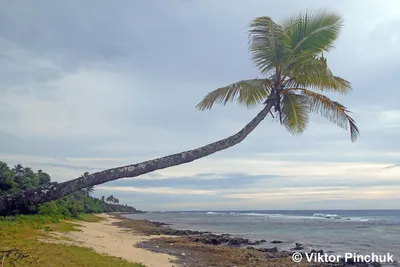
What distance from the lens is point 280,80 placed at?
7723 millimetres

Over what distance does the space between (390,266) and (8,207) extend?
18646mm

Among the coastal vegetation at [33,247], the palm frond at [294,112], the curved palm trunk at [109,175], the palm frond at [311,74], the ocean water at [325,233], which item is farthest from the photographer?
the ocean water at [325,233]

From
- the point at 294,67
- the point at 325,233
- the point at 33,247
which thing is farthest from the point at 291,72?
the point at 325,233

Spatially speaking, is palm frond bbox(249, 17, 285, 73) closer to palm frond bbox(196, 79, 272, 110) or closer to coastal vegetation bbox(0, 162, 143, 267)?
palm frond bbox(196, 79, 272, 110)

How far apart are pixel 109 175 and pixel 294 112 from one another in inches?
196

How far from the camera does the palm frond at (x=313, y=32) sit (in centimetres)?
801

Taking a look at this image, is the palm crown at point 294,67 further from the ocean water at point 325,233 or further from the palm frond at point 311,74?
the ocean water at point 325,233

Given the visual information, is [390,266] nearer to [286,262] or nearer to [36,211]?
[286,262]

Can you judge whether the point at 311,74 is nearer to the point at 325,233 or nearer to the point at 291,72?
the point at 291,72

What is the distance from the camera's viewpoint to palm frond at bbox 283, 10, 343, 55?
8008 millimetres

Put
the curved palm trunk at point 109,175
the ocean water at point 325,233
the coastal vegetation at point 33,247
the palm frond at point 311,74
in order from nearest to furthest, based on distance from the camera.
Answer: the curved palm trunk at point 109,175 → the palm frond at point 311,74 → the coastal vegetation at point 33,247 → the ocean water at point 325,233

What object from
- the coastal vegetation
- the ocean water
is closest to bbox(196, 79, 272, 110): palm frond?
the coastal vegetation

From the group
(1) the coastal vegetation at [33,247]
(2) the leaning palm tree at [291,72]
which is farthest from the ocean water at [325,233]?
(2) the leaning palm tree at [291,72]

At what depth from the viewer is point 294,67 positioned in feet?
25.3
